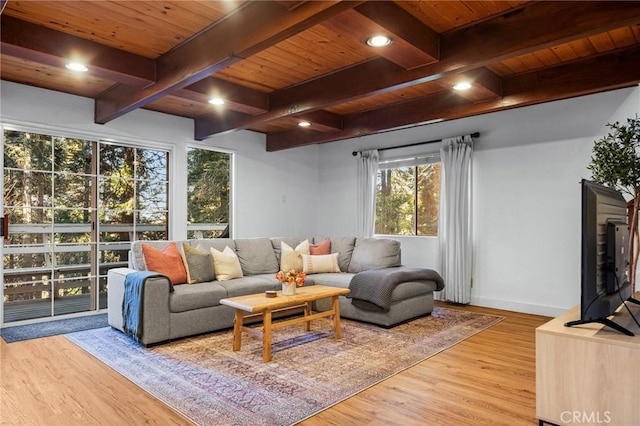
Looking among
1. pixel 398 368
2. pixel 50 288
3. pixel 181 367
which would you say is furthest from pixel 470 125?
pixel 50 288

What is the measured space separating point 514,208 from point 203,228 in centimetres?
419

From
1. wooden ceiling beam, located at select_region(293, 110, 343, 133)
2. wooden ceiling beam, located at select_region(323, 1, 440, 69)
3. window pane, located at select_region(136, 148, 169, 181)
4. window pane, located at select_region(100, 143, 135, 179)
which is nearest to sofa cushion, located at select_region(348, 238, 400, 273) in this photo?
wooden ceiling beam, located at select_region(293, 110, 343, 133)

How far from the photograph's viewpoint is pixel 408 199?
6.17 m

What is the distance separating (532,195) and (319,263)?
272 centimetres

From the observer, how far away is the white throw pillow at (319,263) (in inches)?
202

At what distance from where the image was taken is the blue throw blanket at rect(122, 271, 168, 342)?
359 cm

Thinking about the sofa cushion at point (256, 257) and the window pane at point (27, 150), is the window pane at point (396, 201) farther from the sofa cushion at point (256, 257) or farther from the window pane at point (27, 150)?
the window pane at point (27, 150)

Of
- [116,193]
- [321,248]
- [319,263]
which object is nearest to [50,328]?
[116,193]

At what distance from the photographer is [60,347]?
11.8 ft

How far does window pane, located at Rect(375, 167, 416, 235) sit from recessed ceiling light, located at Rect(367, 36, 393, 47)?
138 inches

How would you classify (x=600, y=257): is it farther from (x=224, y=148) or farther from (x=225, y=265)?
(x=224, y=148)

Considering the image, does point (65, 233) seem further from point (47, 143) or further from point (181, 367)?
point (181, 367)

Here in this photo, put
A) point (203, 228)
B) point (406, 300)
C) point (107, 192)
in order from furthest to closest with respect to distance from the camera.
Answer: point (203, 228) < point (107, 192) < point (406, 300)

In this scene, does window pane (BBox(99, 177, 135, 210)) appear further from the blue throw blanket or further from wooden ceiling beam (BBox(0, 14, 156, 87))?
wooden ceiling beam (BBox(0, 14, 156, 87))
